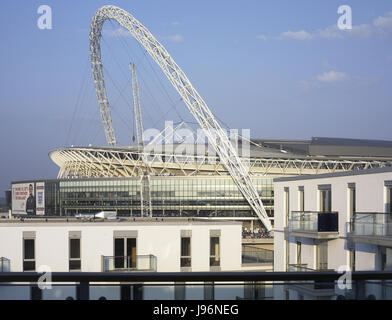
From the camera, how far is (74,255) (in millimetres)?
20656

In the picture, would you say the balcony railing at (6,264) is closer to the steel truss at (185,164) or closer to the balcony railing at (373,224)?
the balcony railing at (373,224)

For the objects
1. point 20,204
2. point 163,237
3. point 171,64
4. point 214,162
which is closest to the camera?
point 163,237

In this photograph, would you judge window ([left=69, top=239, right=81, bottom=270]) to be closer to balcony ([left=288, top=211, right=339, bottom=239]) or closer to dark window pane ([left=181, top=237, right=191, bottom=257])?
dark window pane ([left=181, top=237, right=191, bottom=257])

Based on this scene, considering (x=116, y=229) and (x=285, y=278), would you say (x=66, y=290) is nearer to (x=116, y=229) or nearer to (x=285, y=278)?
(x=285, y=278)

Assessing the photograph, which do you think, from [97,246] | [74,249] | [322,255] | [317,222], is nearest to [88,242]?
[97,246]

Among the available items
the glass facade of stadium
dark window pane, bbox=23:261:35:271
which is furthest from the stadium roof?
dark window pane, bbox=23:261:35:271

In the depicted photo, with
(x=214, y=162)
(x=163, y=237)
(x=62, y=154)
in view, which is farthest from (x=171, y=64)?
(x=163, y=237)

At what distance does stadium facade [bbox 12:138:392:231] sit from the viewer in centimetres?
7944

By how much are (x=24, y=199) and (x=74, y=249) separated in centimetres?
7578

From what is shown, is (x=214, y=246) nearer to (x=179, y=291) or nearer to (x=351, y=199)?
(x=351, y=199)

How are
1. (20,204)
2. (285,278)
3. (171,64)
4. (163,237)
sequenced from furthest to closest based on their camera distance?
Answer: (20,204) < (171,64) < (163,237) < (285,278)

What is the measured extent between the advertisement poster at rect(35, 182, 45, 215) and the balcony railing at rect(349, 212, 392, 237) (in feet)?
246

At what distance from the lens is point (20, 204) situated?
94.0m
